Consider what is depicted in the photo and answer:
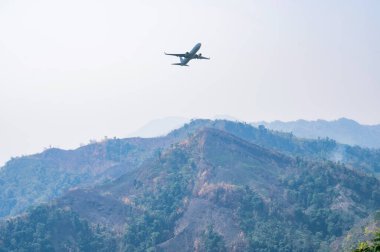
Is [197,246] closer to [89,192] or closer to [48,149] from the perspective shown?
[89,192]

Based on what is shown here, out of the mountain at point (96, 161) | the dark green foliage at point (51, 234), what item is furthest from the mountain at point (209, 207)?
the mountain at point (96, 161)

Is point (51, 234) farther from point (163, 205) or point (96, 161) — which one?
point (96, 161)

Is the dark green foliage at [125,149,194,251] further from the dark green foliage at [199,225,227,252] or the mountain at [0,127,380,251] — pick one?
the dark green foliage at [199,225,227,252]

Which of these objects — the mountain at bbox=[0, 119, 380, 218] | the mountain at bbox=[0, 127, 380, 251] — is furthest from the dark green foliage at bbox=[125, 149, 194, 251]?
the mountain at bbox=[0, 119, 380, 218]

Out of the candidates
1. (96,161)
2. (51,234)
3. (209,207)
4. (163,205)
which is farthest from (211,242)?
(96,161)

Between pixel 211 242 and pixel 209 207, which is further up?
pixel 209 207

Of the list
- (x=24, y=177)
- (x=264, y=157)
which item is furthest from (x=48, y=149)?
(x=264, y=157)

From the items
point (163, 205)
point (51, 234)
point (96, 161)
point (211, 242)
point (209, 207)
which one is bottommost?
point (51, 234)
